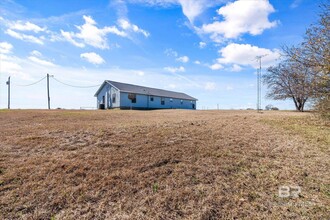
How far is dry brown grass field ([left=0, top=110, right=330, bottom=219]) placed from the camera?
271 centimetres

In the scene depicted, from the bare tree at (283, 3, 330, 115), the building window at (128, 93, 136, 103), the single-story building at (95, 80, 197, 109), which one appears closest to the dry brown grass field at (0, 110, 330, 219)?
the bare tree at (283, 3, 330, 115)

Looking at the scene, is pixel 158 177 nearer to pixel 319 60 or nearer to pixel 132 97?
pixel 319 60

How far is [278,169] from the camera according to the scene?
13.7 feet

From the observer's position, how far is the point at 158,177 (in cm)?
360

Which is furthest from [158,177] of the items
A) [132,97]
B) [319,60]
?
[132,97]

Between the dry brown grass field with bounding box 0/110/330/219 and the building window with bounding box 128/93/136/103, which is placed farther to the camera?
the building window with bounding box 128/93/136/103

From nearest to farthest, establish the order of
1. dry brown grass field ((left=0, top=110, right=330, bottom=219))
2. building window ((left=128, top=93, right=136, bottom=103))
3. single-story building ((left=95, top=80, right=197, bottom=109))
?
dry brown grass field ((left=0, top=110, right=330, bottom=219)) < single-story building ((left=95, top=80, right=197, bottom=109)) < building window ((left=128, top=93, right=136, bottom=103))

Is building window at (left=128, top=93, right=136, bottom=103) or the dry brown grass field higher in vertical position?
building window at (left=128, top=93, right=136, bottom=103)

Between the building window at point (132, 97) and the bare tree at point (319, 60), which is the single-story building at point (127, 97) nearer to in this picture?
the building window at point (132, 97)

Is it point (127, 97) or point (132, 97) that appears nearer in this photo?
point (127, 97)

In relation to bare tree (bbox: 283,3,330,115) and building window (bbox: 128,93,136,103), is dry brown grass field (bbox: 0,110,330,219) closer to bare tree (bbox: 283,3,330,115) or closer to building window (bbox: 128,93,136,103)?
bare tree (bbox: 283,3,330,115)

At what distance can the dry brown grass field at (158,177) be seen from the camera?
2715 mm

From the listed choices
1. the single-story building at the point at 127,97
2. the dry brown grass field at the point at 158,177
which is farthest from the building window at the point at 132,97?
the dry brown grass field at the point at 158,177

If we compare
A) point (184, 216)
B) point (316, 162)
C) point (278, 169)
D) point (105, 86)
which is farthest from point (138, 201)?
point (105, 86)
